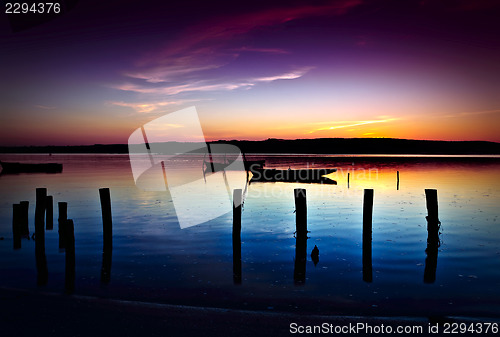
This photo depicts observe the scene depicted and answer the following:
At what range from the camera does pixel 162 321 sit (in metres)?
8.00

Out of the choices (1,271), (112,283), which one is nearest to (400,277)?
(112,283)

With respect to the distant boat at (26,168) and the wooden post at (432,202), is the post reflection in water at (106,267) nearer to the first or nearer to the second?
the wooden post at (432,202)

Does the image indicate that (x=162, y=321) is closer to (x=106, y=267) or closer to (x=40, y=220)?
(x=106, y=267)

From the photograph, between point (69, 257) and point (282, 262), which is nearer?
point (69, 257)

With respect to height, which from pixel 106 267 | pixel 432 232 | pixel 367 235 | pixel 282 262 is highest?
pixel 367 235

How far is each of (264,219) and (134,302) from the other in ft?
41.6

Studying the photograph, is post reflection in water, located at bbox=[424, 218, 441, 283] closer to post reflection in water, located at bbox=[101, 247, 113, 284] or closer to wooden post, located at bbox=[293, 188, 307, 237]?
wooden post, located at bbox=[293, 188, 307, 237]

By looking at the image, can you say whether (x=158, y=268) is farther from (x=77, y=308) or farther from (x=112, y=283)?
(x=77, y=308)

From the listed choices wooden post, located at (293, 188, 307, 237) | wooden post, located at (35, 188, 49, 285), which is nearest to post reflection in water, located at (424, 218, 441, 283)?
wooden post, located at (293, 188, 307, 237)

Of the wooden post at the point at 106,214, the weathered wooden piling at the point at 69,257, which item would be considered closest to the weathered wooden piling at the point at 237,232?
the wooden post at the point at 106,214

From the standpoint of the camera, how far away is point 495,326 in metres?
7.93

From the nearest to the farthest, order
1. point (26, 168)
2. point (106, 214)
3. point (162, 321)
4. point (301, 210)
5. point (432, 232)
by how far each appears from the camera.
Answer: point (162, 321) < point (301, 210) < point (432, 232) < point (106, 214) < point (26, 168)

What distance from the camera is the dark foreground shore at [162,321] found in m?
7.52

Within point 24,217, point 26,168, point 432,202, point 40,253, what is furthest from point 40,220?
point 26,168
